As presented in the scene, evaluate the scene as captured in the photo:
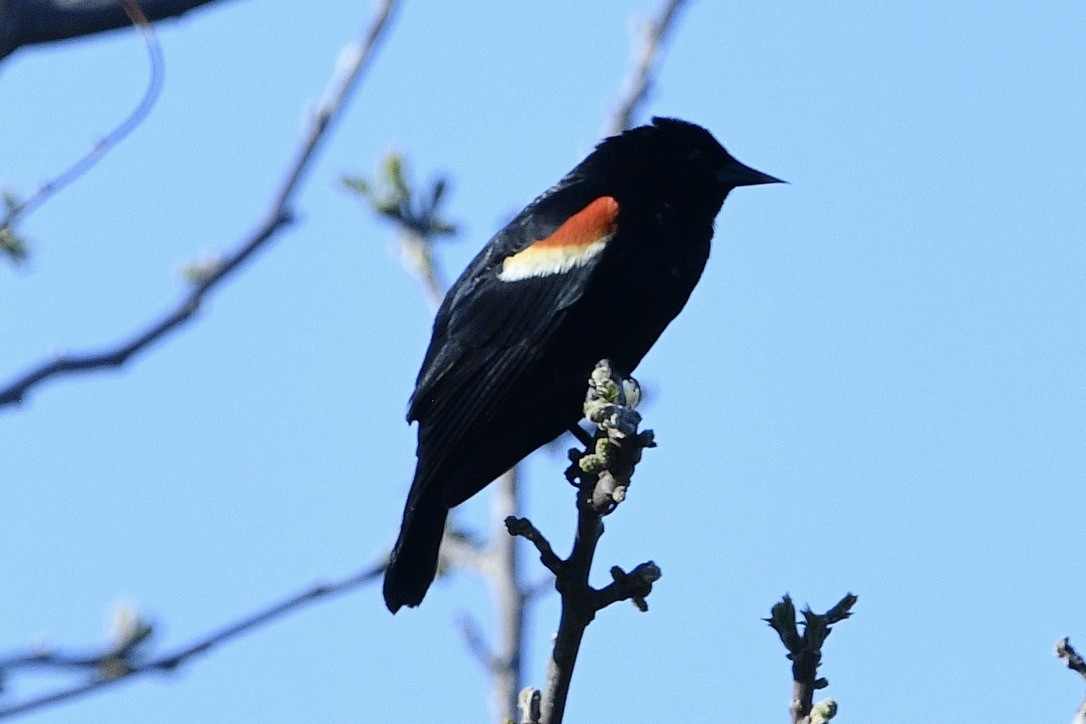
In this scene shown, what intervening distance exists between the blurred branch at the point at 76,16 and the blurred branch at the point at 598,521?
1.05 metres

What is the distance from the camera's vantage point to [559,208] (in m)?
4.16

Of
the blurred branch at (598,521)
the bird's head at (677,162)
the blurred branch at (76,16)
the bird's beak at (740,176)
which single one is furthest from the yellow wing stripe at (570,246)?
the blurred branch at (76,16)

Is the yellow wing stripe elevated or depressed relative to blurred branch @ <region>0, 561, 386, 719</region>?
elevated

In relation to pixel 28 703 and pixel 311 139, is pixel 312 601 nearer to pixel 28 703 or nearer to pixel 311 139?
pixel 28 703

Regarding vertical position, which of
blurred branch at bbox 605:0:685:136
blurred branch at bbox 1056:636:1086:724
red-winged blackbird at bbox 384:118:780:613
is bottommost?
blurred branch at bbox 1056:636:1086:724

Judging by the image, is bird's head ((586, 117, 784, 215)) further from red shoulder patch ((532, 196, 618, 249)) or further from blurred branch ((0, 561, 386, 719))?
blurred branch ((0, 561, 386, 719))

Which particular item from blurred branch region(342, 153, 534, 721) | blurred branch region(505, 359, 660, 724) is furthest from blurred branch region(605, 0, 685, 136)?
blurred branch region(505, 359, 660, 724)

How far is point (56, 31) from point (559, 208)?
1673mm

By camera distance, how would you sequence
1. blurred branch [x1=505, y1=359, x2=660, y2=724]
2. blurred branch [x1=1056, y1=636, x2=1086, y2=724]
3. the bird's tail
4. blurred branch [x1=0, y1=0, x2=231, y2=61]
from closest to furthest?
blurred branch [x1=1056, y1=636, x2=1086, y2=724] < blurred branch [x1=505, y1=359, x2=660, y2=724] < blurred branch [x1=0, y1=0, x2=231, y2=61] < the bird's tail

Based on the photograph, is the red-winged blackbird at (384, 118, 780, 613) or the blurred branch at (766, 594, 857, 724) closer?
the blurred branch at (766, 594, 857, 724)

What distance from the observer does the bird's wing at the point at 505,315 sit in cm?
378

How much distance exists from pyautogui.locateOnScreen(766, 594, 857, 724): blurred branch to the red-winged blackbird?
1.42 m

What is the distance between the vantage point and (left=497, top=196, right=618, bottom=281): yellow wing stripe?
3904mm

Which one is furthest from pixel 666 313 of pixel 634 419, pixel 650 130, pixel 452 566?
pixel 452 566
